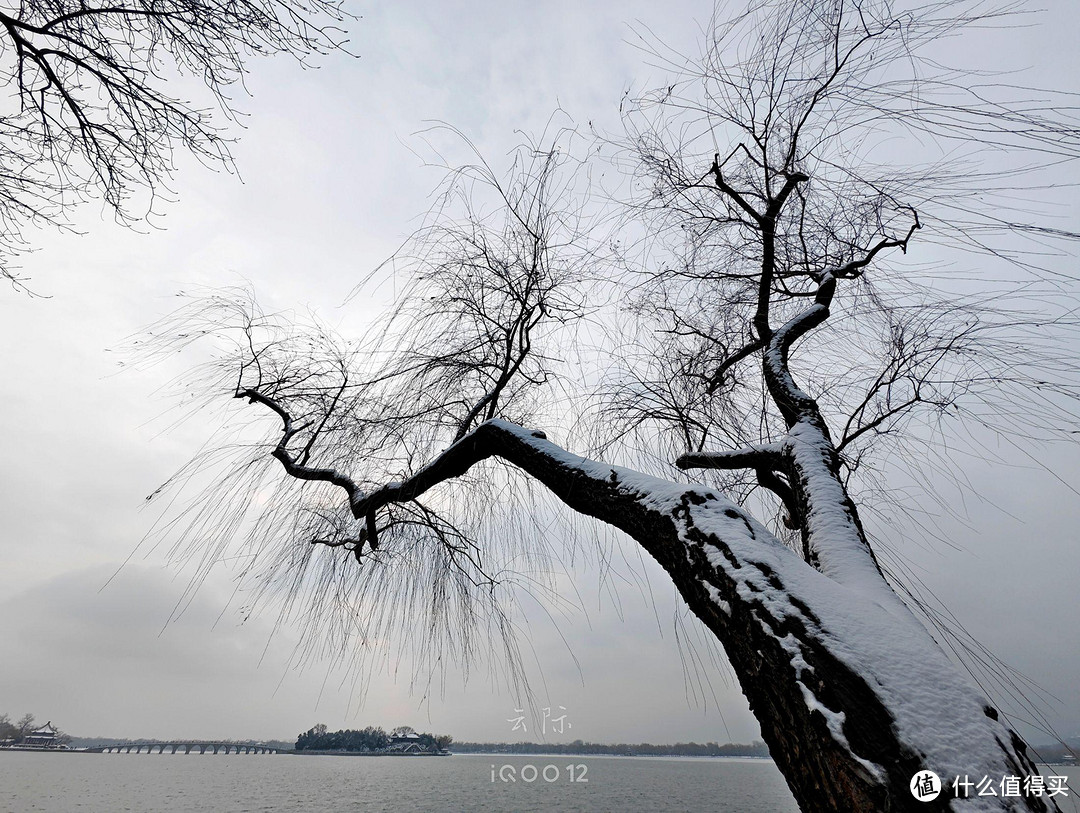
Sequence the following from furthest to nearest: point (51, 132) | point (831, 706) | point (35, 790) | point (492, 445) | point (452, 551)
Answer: point (35, 790)
point (452, 551)
point (492, 445)
point (51, 132)
point (831, 706)

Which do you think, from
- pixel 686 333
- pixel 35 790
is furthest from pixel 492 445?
pixel 35 790

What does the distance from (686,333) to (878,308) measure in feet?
3.20

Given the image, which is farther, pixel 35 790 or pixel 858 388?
pixel 35 790

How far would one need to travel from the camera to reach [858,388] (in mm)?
3064

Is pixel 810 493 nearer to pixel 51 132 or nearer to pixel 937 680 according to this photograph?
pixel 937 680

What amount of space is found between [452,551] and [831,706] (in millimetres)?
2636

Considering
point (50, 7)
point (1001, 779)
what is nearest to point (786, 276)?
point (1001, 779)

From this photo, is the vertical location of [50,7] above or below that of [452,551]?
above

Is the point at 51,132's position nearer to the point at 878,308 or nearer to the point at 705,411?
the point at 705,411

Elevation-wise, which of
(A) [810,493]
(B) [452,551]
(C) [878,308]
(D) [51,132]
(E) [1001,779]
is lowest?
(E) [1001,779]

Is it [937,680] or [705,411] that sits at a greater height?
[705,411]

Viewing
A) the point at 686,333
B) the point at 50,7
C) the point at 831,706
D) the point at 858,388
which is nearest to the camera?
the point at 831,706

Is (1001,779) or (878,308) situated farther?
(878,308)

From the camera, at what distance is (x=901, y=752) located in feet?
3.47
